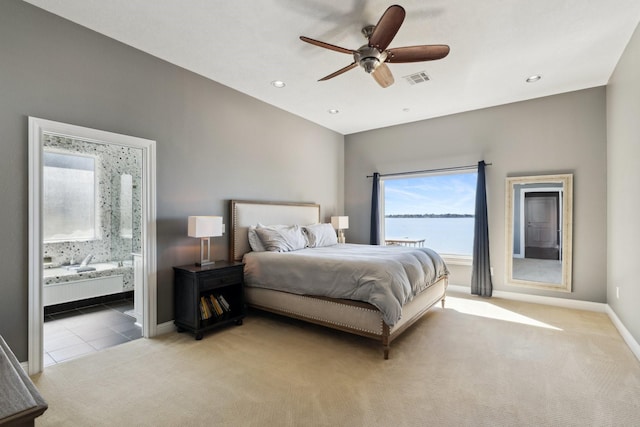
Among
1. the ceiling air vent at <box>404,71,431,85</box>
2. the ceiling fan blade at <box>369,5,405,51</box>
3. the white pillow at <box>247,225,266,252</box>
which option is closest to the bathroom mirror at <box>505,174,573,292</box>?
the ceiling air vent at <box>404,71,431,85</box>

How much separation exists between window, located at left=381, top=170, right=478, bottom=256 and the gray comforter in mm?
1601

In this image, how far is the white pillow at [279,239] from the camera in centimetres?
407

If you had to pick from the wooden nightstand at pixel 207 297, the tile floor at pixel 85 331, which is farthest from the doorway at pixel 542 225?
Result: the tile floor at pixel 85 331

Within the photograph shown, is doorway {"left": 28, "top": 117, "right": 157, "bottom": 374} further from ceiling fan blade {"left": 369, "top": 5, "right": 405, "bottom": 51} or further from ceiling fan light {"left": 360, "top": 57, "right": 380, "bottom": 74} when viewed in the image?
ceiling fan blade {"left": 369, "top": 5, "right": 405, "bottom": 51}

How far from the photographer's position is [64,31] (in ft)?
8.95

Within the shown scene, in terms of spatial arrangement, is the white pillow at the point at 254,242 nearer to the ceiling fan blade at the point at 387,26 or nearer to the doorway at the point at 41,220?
the doorway at the point at 41,220

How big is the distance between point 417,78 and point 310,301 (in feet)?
9.74

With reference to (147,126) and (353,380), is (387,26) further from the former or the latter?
(353,380)

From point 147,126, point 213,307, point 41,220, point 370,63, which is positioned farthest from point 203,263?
point 370,63

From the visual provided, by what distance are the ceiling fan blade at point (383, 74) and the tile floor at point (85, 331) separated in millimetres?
3698

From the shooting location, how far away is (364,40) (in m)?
3.03

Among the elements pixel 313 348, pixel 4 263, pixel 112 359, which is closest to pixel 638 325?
pixel 313 348

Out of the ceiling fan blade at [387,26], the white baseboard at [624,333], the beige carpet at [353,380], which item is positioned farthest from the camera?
the white baseboard at [624,333]

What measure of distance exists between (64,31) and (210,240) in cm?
243
